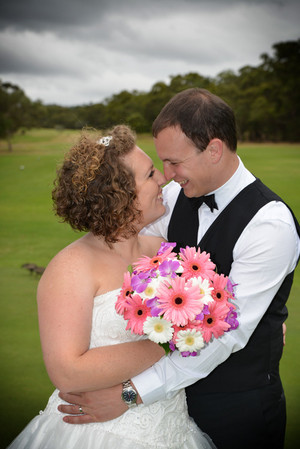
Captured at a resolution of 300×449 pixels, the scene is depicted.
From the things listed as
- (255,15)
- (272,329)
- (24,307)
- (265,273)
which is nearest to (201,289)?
(265,273)

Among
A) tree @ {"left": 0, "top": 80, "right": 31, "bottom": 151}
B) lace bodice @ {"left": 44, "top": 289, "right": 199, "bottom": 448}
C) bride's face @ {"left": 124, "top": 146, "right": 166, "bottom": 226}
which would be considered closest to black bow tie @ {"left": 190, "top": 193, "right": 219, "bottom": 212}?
bride's face @ {"left": 124, "top": 146, "right": 166, "bottom": 226}

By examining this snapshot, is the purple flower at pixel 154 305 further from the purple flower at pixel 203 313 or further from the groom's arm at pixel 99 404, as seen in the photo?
the groom's arm at pixel 99 404

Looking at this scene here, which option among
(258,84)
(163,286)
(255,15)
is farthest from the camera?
(255,15)

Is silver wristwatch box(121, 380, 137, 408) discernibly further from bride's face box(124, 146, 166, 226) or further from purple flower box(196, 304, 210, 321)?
bride's face box(124, 146, 166, 226)

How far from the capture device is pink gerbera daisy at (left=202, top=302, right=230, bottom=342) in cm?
184

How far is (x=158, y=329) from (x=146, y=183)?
90cm

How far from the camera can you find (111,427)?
2.28m

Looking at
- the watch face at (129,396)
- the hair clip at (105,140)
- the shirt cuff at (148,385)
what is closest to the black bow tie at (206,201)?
the hair clip at (105,140)

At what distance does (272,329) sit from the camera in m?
2.42

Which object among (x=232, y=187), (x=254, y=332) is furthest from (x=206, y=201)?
(x=254, y=332)

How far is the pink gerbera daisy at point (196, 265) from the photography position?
6.26ft

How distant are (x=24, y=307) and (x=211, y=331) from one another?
6.06 metres

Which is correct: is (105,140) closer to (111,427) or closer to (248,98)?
(111,427)

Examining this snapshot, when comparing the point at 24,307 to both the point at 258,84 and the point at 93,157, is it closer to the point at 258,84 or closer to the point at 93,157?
the point at 93,157
